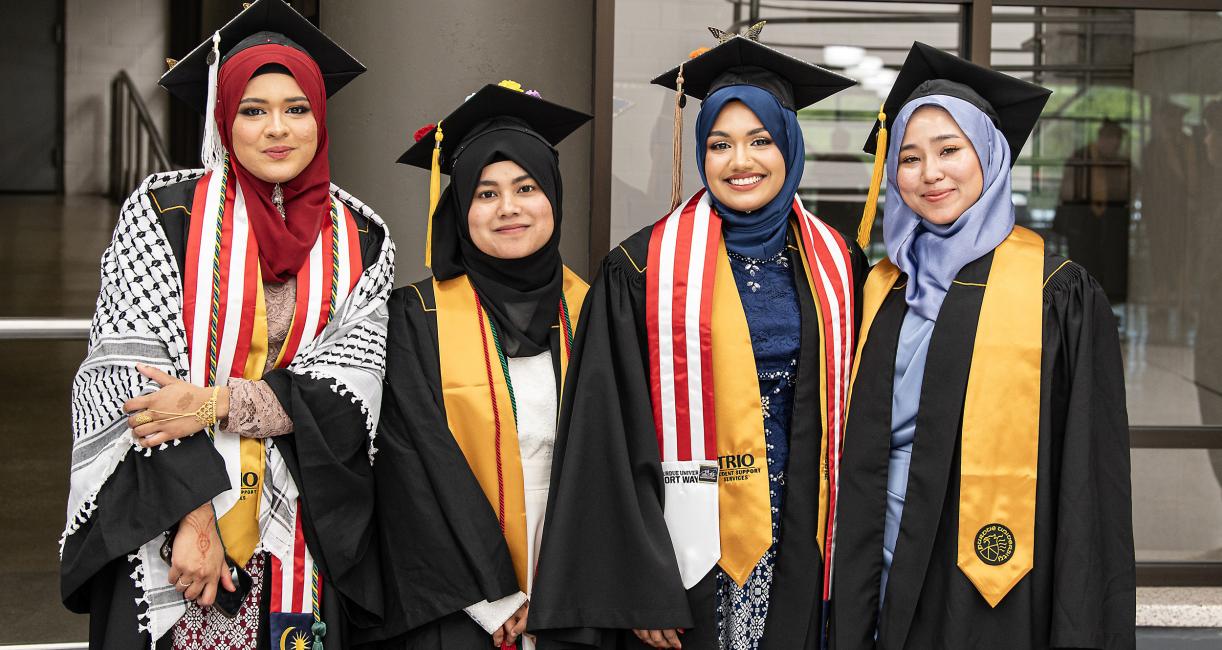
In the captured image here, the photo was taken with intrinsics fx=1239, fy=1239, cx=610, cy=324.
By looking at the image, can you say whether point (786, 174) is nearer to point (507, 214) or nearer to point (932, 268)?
point (932, 268)

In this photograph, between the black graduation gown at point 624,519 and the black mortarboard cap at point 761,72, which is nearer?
the black graduation gown at point 624,519

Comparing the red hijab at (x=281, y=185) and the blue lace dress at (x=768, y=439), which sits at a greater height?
the red hijab at (x=281, y=185)

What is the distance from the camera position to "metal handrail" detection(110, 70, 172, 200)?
1255cm

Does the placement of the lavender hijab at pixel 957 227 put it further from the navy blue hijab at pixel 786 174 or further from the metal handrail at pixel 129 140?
the metal handrail at pixel 129 140

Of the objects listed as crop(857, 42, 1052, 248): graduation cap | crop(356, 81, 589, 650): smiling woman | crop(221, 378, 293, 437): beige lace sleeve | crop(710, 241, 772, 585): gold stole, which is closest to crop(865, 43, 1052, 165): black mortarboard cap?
crop(857, 42, 1052, 248): graduation cap

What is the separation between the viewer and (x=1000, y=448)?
2814 mm

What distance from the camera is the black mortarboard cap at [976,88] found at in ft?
9.70

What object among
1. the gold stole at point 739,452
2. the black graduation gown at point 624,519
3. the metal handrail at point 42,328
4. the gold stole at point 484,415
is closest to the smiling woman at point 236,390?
the gold stole at point 484,415

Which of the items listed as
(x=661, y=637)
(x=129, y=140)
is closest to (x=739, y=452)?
(x=661, y=637)

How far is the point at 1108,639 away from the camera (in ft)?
9.10

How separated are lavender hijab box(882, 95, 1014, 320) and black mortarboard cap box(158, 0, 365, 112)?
142cm

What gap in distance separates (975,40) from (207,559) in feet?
9.66

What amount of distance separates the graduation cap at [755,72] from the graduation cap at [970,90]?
141mm

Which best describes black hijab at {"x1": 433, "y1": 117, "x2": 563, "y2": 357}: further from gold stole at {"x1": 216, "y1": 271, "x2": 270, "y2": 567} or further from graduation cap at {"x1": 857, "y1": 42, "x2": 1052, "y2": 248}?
graduation cap at {"x1": 857, "y1": 42, "x2": 1052, "y2": 248}
